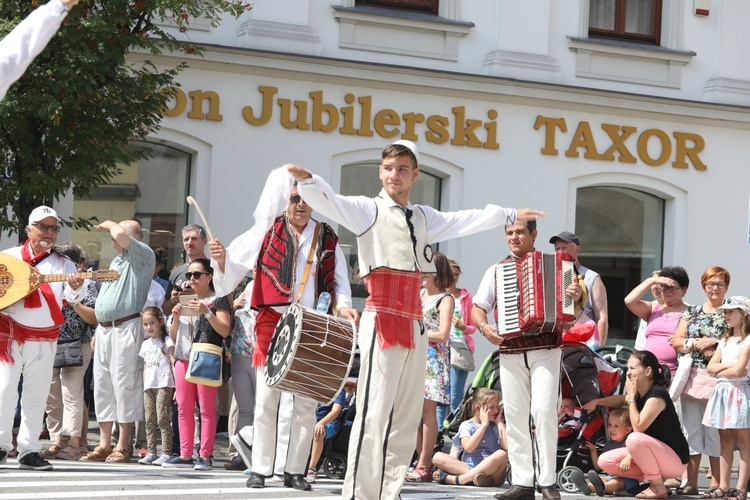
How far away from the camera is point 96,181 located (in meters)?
13.5

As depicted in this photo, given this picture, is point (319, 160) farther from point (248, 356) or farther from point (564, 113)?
point (248, 356)

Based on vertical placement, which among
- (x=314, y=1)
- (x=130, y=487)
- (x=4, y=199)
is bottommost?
(x=130, y=487)

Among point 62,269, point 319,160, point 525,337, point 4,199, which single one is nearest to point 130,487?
point 62,269

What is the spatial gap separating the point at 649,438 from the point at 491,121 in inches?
319

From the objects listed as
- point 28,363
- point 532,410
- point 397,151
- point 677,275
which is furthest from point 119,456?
point 677,275

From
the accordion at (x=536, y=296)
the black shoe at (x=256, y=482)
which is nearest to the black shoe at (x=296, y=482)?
the black shoe at (x=256, y=482)

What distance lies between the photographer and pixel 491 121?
17.5 meters

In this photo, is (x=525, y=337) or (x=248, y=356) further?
(x=248, y=356)

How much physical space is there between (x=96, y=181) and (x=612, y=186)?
8.10 metres

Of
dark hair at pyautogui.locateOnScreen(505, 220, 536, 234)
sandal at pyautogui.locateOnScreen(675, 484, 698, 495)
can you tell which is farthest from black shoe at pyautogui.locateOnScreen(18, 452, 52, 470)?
sandal at pyautogui.locateOnScreen(675, 484, 698, 495)

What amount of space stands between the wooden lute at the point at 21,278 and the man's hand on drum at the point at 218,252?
144cm

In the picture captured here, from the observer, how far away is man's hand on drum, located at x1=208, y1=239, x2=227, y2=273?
8773 mm

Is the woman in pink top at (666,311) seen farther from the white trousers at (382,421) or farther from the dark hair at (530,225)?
the white trousers at (382,421)

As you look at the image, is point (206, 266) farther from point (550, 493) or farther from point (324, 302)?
point (550, 493)
